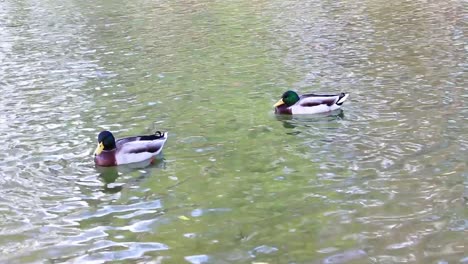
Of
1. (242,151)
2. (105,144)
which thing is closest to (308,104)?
(242,151)

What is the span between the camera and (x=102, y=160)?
11.0 m

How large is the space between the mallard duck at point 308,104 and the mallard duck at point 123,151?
341 cm

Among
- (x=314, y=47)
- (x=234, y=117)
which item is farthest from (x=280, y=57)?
(x=234, y=117)

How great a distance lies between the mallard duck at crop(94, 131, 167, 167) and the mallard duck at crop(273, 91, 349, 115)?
3.41 meters

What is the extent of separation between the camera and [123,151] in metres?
11.1

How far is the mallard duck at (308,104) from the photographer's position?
13547 mm

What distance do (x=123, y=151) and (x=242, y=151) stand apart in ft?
6.48

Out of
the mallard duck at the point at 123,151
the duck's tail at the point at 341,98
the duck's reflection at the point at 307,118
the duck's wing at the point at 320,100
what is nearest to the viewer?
the mallard duck at the point at 123,151

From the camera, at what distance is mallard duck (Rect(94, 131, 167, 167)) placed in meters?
11.0

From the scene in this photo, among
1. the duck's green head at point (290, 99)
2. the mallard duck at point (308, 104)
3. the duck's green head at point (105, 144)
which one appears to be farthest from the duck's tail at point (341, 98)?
the duck's green head at point (105, 144)

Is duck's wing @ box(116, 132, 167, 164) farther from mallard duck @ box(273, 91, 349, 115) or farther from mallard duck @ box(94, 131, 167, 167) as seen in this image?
mallard duck @ box(273, 91, 349, 115)

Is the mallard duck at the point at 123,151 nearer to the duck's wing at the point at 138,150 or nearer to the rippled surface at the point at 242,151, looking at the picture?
the duck's wing at the point at 138,150

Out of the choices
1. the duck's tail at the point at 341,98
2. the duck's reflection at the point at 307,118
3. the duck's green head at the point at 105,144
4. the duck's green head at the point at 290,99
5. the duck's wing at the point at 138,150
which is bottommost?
the duck's reflection at the point at 307,118

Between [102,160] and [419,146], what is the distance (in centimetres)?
513
